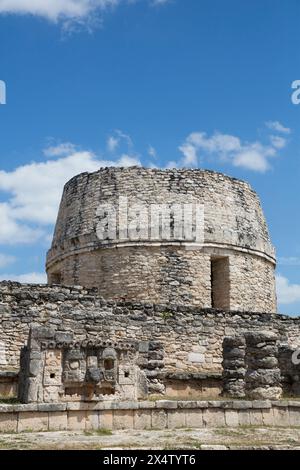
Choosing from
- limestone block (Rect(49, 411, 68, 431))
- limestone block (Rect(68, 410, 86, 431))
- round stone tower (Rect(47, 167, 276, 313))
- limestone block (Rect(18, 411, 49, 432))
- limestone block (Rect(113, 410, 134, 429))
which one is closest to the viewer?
limestone block (Rect(18, 411, 49, 432))

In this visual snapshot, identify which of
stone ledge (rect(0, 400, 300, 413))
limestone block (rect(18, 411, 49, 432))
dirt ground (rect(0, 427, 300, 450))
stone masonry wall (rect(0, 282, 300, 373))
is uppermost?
stone masonry wall (rect(0, 282, 300, 373))

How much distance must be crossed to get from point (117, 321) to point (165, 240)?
4.46m

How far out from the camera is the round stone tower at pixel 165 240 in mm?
17250

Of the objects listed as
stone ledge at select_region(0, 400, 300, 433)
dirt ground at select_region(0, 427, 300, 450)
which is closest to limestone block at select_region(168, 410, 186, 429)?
stone ledge at select_region(0, 400, 300, 433)

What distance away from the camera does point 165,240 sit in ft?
57.0

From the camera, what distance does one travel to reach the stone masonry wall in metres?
12.8

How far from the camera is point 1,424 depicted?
7.62m

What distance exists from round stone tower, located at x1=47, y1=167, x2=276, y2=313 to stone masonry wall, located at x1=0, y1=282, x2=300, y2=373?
2565 mm

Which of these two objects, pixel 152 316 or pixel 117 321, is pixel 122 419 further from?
pixel 152 316

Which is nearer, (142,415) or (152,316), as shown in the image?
(142,415)

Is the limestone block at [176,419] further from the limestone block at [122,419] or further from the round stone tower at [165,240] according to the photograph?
the round stone tower at [165,240]

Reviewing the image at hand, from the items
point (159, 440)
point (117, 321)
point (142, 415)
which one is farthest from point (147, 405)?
point (117, 321)

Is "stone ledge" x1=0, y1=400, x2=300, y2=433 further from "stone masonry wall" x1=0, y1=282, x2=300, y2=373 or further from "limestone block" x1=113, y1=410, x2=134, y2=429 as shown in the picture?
"stone masonry wall" x1=0, y1=282, x2=300, y2=373
